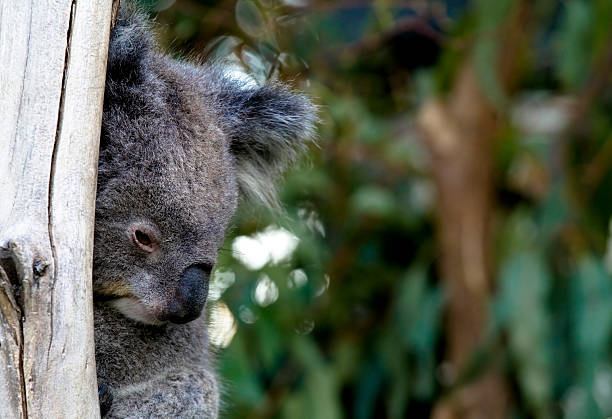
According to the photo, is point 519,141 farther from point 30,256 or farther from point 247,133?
point 30,256

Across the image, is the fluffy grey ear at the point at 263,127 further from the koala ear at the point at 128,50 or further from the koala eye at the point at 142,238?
the koala eye at the point at 142,238

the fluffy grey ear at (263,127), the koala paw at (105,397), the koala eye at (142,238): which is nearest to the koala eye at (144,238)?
the koala eye at (142,238)

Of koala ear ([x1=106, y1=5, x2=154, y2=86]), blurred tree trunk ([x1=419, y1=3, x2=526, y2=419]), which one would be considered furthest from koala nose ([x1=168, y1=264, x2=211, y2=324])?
blurred tree trunk ([x1=419, y1=3, x2=526, y2=419])

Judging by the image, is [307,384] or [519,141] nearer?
[307,384]

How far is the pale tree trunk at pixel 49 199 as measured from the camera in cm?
136

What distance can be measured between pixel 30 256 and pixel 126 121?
43 centimetres

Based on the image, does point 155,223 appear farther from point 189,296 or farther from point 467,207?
point 467,207

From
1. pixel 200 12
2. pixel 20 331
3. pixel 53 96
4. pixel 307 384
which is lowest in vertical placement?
pixel 307 384

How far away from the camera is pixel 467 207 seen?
4348 millimetres

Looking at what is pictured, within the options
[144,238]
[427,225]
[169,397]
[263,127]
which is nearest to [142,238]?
[144,238]

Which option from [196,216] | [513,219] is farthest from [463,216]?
[196,216]

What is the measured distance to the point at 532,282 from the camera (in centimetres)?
363

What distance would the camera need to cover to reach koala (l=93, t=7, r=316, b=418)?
1.63 m

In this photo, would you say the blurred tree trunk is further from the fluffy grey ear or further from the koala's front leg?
the koala's front leg
